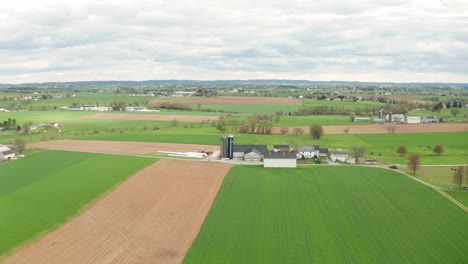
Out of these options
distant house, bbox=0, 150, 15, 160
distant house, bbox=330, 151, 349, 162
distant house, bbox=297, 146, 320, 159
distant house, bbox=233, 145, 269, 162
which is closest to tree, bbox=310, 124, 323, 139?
distant house, bbox=297, 146, 320, 159

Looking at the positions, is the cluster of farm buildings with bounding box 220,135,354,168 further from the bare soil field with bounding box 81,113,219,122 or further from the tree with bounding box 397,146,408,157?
the bare soil field with bounding box 81,113,219,122

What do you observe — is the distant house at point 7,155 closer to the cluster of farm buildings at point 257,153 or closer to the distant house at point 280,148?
the cluster of farm buildings at point 257,153

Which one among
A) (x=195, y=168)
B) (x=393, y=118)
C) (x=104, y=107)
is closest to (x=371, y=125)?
(x=393, y=118)

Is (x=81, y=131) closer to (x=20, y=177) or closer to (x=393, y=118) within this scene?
(x=20, y=177)

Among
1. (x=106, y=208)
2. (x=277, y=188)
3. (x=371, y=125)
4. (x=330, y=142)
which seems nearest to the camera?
(x=106, y=208)

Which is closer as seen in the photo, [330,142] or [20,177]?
[20,177]

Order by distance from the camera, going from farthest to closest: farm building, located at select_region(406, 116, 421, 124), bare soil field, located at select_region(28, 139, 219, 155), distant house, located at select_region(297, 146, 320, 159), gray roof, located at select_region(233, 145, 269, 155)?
farm building, located at select_region(406, 116, 421, 124)
bare soil field, located at select_region(28, 139, 219, 155)
distant house, located at select_region(297, 146, 320, 159)
gray roof, located at select_region(233, 145, 269, 155)

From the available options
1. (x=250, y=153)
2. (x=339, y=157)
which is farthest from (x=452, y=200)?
(x=250, y=153)
